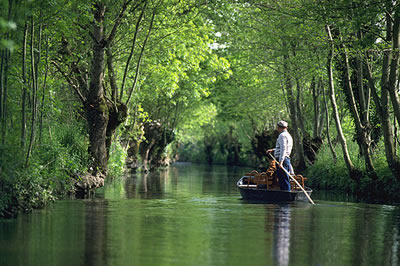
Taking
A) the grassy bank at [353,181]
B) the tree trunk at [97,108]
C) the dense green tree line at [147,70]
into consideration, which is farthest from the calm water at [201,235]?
the tree trunk at [97,108]

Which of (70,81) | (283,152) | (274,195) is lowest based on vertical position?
(274,195)

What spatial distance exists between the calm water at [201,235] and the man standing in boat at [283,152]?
3.34 ft

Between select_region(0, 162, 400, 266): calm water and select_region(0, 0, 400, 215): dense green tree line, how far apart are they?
179cm

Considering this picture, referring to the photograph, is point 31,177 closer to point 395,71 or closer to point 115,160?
point 395,71

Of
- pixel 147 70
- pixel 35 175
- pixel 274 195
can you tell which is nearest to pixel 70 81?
pixel 147 70

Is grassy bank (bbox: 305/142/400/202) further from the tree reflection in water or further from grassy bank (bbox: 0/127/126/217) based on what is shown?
grassy bank (bbox: 0/127/126/217)

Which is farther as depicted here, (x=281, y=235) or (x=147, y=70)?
(x=147, y=70)

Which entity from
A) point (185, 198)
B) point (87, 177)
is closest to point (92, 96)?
point (87, 177)

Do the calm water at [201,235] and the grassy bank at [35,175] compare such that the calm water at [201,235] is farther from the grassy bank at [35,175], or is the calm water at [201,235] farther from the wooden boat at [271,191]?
the wooden boat at [271,191]

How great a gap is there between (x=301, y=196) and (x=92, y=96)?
28.1 feet

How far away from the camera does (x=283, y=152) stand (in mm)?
18531

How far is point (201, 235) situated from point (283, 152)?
720 centimetres

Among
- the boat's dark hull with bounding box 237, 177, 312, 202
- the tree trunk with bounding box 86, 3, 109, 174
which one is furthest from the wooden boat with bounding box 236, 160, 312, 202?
the tree trunk with bounding box 86, 3, 109, 174

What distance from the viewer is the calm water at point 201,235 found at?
950cm
